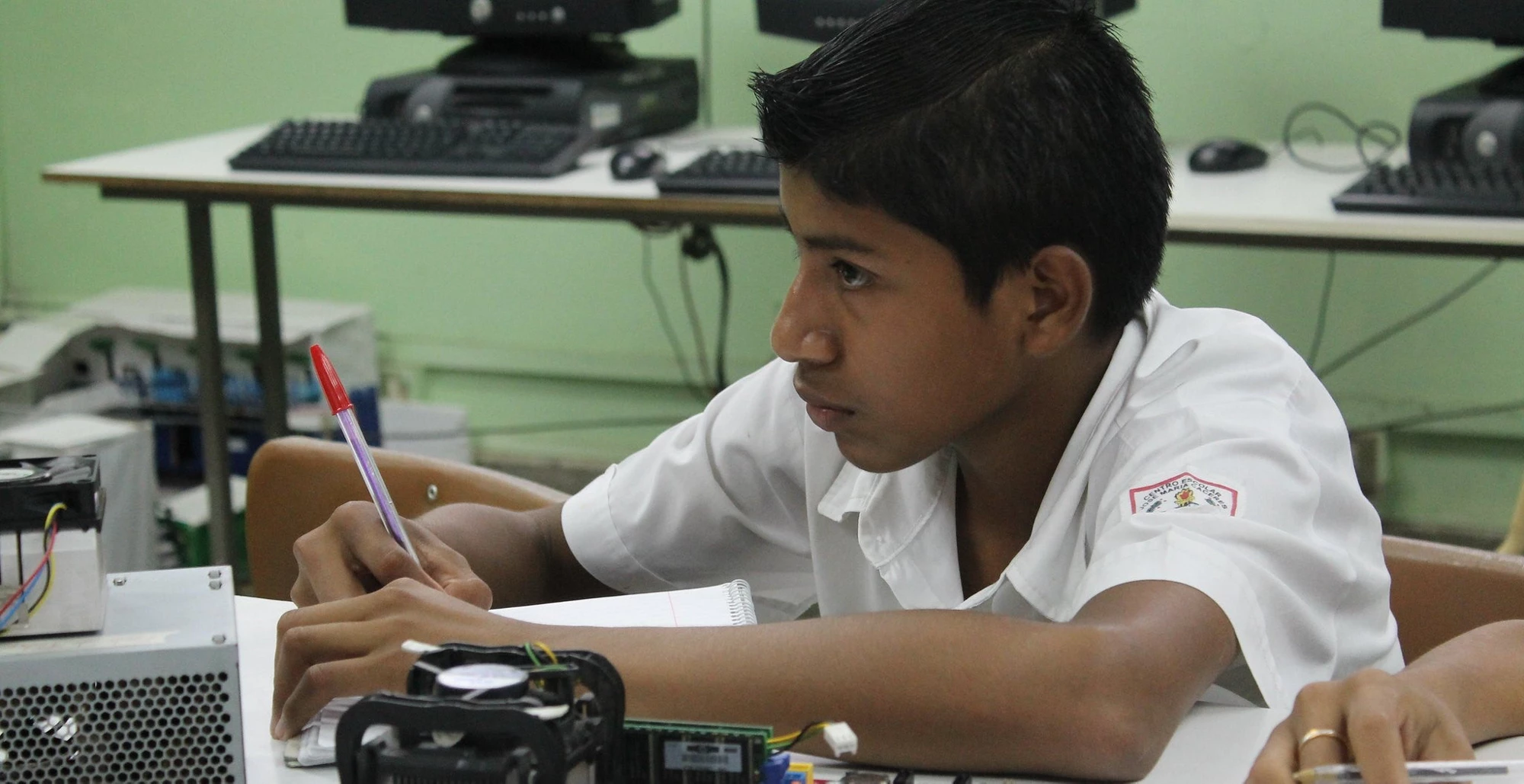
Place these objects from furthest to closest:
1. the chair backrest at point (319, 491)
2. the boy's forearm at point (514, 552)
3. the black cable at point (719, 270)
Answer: the black cable at point (719, 270), the chair backrest at point (319, 491), the boy's forearm at point (514, 552)

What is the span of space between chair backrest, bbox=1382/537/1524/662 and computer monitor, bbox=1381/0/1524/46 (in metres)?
1.31

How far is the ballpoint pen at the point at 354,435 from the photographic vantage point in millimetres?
957

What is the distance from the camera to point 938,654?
2.70ft

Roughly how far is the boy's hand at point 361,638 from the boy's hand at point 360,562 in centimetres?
10

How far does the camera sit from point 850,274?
0.98 meters

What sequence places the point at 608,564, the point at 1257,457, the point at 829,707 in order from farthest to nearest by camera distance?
the point at 608,564
the point at 1257,457
the point at 829,707

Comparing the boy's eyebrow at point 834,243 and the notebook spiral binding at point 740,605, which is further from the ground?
the boy's eyebrow at point 834,243

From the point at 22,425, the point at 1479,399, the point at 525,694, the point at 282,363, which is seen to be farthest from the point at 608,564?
the point at 1479,399

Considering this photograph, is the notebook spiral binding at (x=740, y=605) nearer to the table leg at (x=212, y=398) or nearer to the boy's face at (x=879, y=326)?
the boy's face at (x=879, y=326)

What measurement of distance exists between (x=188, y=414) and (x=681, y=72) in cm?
129

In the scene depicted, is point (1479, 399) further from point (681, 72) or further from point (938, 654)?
point (938, 654)

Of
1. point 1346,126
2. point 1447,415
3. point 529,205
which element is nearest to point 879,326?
point 529,205

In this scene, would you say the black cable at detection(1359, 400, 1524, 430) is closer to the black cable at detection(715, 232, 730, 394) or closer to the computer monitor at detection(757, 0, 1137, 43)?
the computer monitor at detection(757, 0, 1137, 43)

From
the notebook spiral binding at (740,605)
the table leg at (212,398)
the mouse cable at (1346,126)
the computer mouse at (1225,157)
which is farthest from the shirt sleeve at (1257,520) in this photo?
the table leg at (212,398)
